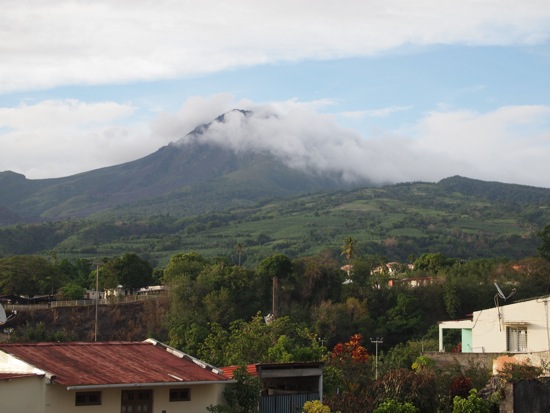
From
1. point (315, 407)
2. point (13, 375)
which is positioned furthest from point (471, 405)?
point (13, 375)

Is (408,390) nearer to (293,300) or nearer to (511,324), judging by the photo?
(511,324)

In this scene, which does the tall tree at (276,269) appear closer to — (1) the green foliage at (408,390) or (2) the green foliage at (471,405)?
(1) the green foliage at (408,390)

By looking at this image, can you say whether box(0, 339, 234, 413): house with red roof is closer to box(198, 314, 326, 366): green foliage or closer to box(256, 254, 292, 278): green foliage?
box(198, 314, 326, 366): green foliage

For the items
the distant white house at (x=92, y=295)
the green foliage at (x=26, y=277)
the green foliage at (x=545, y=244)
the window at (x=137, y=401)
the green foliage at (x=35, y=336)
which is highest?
the green foliage at (x=545, y=244)

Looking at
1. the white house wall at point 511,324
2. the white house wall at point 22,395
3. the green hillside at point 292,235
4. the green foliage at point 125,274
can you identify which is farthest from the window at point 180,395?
the green hillside at point 292,235

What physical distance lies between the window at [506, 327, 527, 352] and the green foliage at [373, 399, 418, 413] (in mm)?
14920

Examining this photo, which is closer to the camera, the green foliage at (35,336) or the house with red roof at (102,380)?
the house with red roof at (102,380)

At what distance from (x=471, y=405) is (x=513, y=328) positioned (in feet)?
48.4

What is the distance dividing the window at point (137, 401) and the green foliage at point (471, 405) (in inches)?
334

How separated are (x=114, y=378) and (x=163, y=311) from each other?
5174 centimetres

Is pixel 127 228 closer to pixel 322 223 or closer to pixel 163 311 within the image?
pixel 322 223

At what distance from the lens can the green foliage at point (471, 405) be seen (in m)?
26.5

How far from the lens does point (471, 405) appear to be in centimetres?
2653

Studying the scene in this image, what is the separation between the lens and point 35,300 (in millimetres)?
76375
